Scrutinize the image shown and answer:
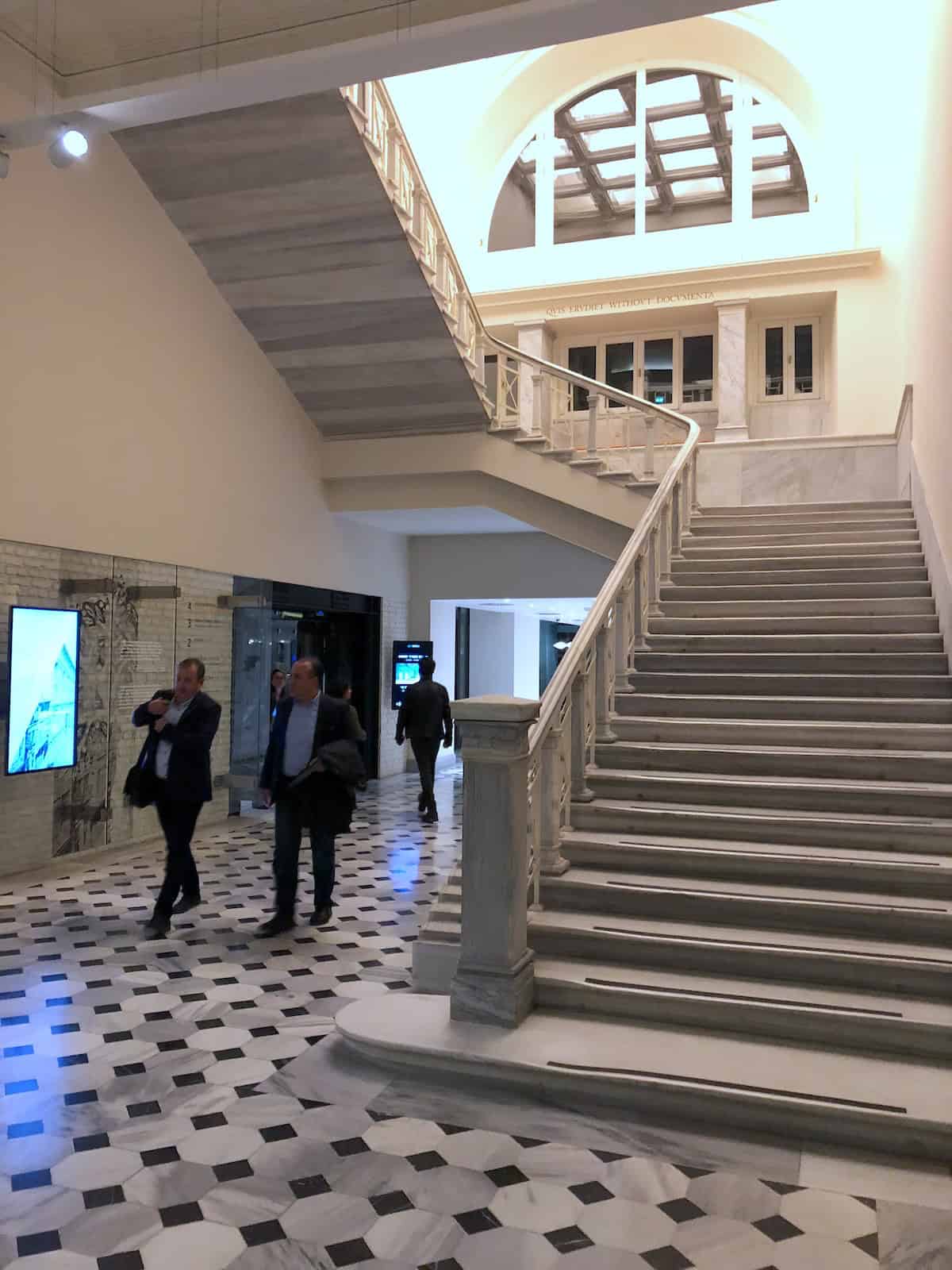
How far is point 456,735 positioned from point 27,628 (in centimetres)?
1031

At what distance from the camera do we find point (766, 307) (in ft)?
46.6

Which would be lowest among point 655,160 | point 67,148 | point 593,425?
point 593,425

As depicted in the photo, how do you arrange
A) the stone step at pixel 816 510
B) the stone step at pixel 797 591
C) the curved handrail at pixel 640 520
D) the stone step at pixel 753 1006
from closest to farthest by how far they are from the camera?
the stone step at pixel 753 1006, the curved handrail at pixel 640 520, the stone step at pixel 797 591, the stone step at pixel 816 510

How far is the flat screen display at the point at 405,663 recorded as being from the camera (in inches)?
536

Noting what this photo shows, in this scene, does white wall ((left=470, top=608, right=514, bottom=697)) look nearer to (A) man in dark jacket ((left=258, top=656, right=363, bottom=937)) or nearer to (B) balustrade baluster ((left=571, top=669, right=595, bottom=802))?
(A) man in dark jacket ((left=258, top=656, right=363, bottom=937))

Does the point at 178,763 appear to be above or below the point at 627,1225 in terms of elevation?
above

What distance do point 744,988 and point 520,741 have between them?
1.42 metres

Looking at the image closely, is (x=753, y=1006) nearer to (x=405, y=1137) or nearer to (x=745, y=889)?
(x=745, y=889)

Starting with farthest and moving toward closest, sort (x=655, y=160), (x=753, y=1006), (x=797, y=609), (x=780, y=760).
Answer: (x=655, y=160)
(x=797, y=609)
(x=780, y=760)
(x=753, y=1006)

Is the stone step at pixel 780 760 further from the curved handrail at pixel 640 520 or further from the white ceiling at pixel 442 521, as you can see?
the white ceiling at pixel 442 521

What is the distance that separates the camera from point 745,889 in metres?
4.91

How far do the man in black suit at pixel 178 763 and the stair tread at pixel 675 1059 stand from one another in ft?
6.99

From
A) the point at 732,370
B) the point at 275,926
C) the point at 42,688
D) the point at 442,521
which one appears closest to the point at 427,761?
the point at 442,521

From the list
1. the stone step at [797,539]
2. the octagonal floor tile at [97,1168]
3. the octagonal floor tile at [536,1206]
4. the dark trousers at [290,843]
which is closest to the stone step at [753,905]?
the dark trousers at [290,843]
